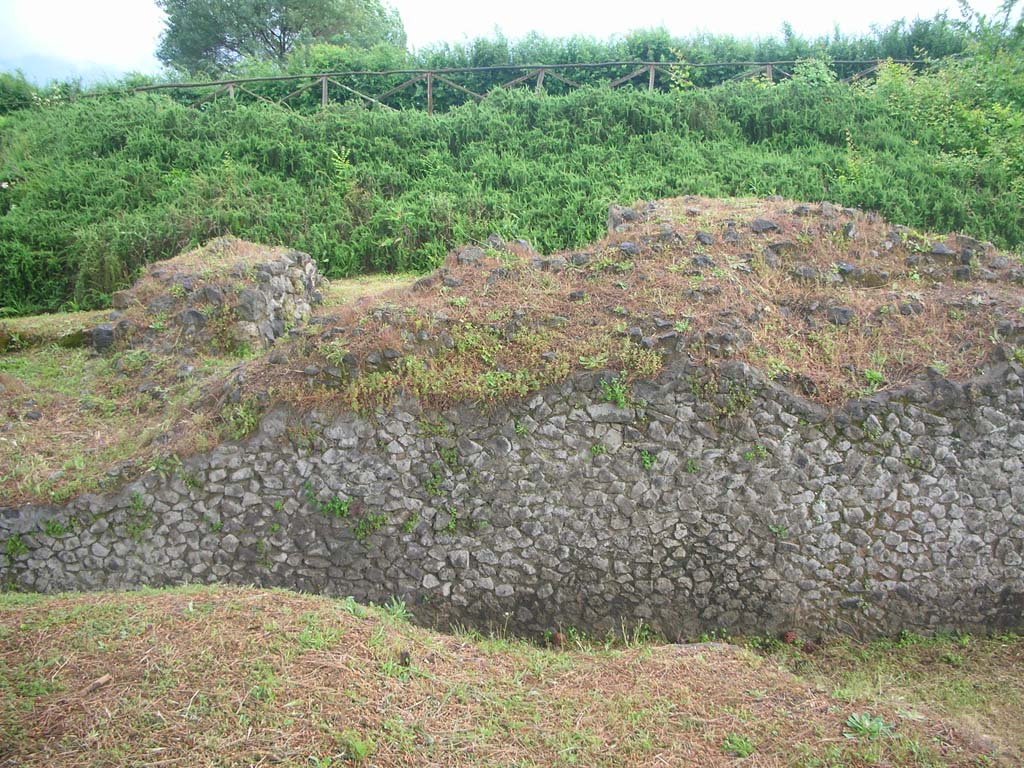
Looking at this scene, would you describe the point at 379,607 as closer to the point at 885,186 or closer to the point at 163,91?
the point at 885,186

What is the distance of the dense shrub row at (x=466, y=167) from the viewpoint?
1373 cm

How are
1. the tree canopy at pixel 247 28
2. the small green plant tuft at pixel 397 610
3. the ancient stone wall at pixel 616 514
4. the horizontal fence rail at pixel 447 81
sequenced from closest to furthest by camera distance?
the small green plant tuft at pixel 397 610, the ancient stone wall at pixel 616 514, the horizontal fence rail at pixel 447 81, the tree canopy at pixel 247 28

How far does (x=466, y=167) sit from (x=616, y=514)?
33.1 ft

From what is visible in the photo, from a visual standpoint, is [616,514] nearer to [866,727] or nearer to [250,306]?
[866,727]

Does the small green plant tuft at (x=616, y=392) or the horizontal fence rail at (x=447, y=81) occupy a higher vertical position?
the horizontal fence rail at (x=447, y=81)

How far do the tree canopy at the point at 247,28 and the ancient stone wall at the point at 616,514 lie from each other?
2872 centimetres

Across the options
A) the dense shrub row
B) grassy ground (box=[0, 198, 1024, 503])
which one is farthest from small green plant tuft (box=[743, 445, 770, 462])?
the dense shrub row

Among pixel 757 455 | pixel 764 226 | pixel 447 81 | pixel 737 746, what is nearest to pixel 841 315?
pixel 764 226

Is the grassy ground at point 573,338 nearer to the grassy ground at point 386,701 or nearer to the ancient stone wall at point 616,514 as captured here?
the ancient stone wall at point 616,514

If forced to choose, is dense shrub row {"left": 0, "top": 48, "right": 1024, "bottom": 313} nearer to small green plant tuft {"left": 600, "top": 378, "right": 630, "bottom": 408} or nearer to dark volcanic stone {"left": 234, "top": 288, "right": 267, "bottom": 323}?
dark volcanic stone {"left": 234, "top": 288, "right": 267, "bottom": 323}

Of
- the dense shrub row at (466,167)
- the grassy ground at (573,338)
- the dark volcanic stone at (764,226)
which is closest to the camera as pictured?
the grassy ground at (573,338)

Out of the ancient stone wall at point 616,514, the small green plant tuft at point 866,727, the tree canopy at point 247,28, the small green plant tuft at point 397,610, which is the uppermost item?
the tree canopy at point 247,28

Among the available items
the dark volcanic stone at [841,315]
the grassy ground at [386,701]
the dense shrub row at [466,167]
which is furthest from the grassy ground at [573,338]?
the dense shrub row at [466,167]

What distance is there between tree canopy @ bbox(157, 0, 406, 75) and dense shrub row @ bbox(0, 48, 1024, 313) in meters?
16.5
